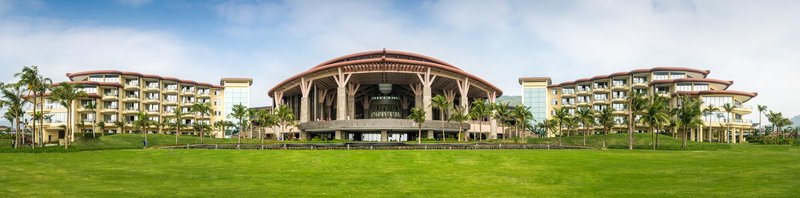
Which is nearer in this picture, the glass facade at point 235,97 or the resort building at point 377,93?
the resort building at point 377,93

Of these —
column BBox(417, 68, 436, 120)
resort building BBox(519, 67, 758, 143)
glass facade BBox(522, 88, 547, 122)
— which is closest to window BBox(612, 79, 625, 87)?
resort building BBox(519, 67, 758, 143)

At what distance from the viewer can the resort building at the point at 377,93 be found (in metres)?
98.7

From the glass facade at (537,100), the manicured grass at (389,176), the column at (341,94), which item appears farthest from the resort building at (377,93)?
the manicured grass at (389,176)

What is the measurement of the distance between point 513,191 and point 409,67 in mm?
75351

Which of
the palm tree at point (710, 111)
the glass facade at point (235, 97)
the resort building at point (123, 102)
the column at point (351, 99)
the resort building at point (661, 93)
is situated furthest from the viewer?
the glass facade at point (235, 97)

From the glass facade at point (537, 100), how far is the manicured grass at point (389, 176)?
301ft

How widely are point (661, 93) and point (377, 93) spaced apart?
5662 cm

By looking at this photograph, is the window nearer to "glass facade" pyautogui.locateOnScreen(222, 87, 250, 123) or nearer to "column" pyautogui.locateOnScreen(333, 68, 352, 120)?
"column" pyautogui.locateOnScreen(333, 68, 352, 120)

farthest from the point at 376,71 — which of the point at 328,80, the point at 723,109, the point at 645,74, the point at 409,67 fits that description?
the point at 723,109

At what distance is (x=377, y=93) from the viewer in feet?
417

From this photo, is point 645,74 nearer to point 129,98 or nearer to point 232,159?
point 232,159

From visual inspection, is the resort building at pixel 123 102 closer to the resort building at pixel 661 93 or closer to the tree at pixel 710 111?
the resort building at pixel 661 93

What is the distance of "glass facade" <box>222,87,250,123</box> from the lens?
13838 centimetres

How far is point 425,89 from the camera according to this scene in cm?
10025
